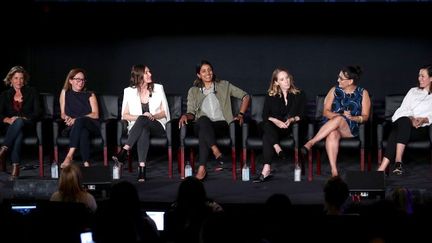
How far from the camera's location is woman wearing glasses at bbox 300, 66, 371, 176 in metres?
8.59

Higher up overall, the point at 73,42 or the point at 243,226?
the point at 73,42

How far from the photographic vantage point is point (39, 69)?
1050 centimetres

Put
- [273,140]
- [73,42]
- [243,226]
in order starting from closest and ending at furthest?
[243,226]
[273,140]
[73,42]

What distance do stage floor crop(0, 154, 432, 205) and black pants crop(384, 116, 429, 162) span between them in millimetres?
267

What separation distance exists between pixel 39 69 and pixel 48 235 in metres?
5.92

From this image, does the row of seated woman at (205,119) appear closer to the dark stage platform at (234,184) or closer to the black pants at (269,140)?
the black pants at (269,140)

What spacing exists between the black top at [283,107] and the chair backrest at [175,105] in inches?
36.4

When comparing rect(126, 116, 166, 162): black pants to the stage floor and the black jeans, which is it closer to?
the stage floor

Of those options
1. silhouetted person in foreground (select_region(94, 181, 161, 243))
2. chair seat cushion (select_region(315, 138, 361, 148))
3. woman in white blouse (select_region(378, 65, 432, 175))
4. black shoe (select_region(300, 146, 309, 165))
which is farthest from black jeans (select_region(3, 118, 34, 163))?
silhouetted person in foreground (select_region(94, 181, 161, 243))

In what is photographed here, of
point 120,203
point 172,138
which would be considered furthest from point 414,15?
point 120,203

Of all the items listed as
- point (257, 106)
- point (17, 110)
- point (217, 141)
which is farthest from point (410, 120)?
point (17, 110)

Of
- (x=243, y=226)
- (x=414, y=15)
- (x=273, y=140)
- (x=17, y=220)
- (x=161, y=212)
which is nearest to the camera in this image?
(x=243, y=226)

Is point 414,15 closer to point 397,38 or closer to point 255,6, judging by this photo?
point 397,38

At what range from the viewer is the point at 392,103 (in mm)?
9211
